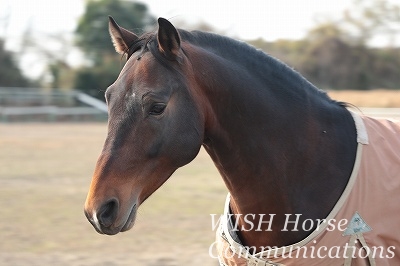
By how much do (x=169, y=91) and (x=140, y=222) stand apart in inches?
195

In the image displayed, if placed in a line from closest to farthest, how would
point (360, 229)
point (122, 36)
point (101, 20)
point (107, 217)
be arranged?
1. point (107, 217)
2. point (360, 229)
3. point (122, 36)
4. point (101, 20)

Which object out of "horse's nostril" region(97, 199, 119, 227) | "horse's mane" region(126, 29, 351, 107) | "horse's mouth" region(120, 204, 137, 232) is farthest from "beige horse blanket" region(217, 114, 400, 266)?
"horse's nostril" region(97, 199, 119, 227)

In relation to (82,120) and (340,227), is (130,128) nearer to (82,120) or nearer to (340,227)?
(340,227)

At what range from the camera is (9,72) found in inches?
1305

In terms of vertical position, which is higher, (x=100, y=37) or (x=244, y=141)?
(x=244, y=141)

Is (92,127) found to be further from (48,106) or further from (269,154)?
(269,154)

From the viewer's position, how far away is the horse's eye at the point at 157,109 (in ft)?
7.62

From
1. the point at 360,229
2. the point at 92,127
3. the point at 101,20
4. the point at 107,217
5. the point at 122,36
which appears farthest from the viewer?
the point at 101,20

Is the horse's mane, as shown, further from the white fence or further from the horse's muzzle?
the white fence

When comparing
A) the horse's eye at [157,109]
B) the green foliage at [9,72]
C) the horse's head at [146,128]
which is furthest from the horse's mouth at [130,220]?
the green foliage at [9,72]

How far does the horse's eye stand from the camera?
232 cm

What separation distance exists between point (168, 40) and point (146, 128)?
1.26ft

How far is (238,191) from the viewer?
2.56m

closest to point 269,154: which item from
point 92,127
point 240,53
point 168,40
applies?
point 240,53
